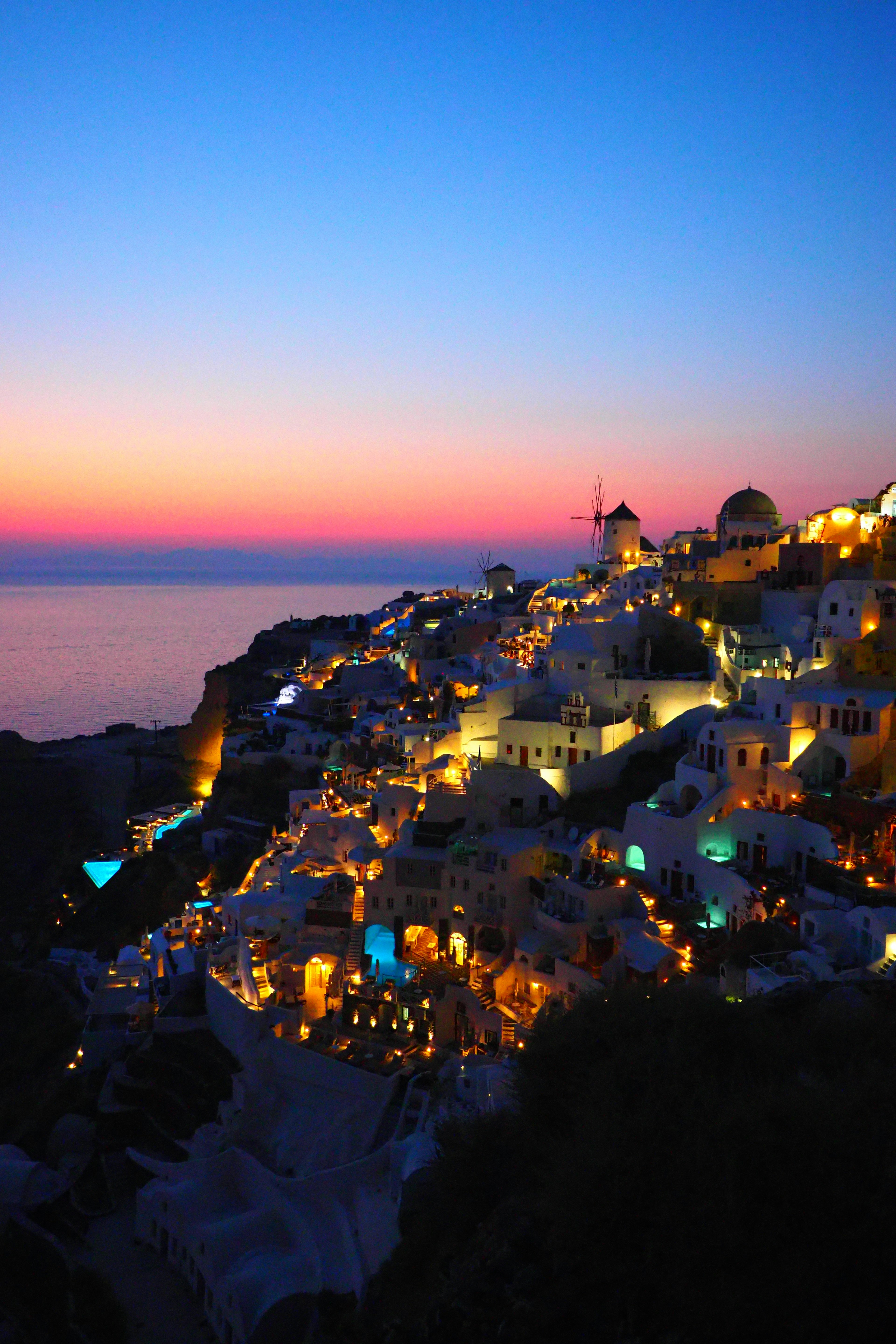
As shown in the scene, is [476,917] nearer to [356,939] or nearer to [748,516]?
[356,939]

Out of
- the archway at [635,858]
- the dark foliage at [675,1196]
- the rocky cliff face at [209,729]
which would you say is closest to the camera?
the dark foliage at [675,1196]

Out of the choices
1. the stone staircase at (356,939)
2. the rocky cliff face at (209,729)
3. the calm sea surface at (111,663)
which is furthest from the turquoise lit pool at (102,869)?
the calm sea surface at (111,663)

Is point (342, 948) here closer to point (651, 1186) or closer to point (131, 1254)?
point (131, 1254)

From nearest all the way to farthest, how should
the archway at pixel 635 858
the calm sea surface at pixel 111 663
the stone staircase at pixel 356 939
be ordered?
the stone staircase at pixel 356 939 → the archway at pixel 635 858 → the calm sea surface at pixel 111 663

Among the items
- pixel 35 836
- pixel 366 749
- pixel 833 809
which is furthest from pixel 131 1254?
pixel 35 836

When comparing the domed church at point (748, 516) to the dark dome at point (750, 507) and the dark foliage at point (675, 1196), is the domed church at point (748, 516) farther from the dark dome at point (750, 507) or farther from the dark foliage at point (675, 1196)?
the dark foliage at point (675, 1196)

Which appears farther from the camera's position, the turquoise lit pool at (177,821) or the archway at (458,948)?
the turquoise lit pool at (177,821)
